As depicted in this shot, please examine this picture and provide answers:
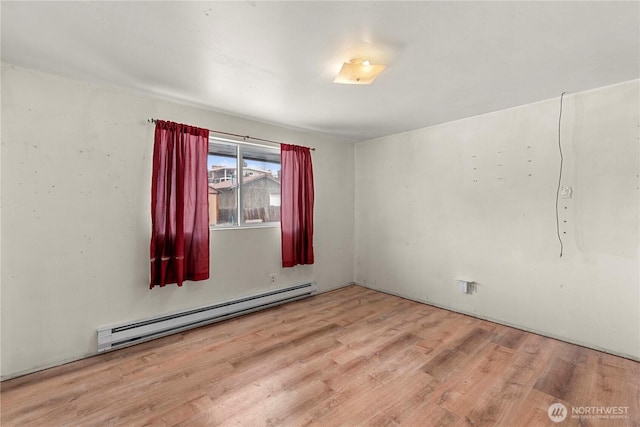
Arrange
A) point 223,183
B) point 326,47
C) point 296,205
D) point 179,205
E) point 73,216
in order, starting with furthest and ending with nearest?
point 296,205
point 223,183
point 179,205
point 73,216
point 326,47

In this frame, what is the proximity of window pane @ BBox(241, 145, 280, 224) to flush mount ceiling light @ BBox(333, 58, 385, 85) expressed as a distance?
5.49 feet

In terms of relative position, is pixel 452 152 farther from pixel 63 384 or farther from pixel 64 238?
pixel 63 384

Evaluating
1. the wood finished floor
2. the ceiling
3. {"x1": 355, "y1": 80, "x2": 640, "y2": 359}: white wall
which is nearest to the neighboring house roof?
the ceiling

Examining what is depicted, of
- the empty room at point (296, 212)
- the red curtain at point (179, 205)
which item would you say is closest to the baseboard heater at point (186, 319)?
the empty room at point (296, 212)

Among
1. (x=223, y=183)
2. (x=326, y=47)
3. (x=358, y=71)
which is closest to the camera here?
(x=326, y=47)

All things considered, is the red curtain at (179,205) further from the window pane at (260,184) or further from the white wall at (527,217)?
the white wall at (527,217)

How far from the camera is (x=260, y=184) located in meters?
3.56

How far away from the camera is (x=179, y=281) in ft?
8.80

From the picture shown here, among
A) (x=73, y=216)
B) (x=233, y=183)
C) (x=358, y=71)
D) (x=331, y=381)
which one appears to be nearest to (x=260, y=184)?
(x=233, y=183)

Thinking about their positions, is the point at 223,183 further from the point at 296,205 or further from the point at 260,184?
the point at 296,205

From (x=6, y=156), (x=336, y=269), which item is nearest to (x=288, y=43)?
(x=6, y=156)

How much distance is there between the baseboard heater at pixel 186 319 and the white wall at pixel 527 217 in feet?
5.53

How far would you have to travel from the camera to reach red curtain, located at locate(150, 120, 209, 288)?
2.62m

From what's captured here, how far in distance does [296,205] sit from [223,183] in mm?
963
